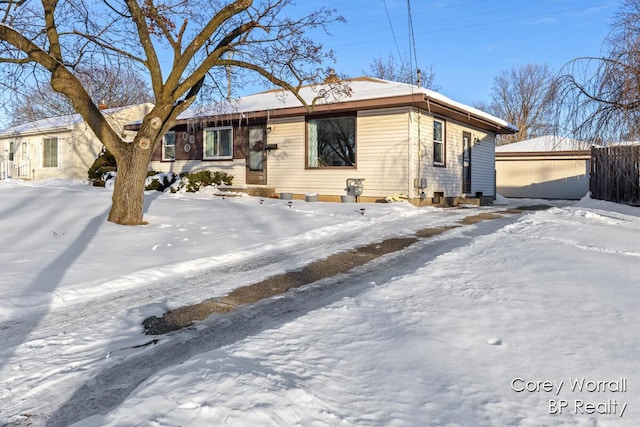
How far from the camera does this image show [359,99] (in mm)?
12508

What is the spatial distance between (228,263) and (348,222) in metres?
3.60

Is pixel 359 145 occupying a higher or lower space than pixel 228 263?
higher

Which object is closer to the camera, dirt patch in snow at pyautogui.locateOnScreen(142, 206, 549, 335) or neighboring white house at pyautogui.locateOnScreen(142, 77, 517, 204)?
dirt patch in snow at pyautogui.locateOnScreen(142, 206, 549, 335)

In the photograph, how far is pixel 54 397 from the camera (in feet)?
8.36

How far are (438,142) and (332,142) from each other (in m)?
3.41

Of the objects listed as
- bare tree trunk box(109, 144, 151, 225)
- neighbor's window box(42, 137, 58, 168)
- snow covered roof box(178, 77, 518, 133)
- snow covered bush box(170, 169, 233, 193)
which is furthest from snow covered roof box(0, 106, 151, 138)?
bare tree trunk box(109, 144, 151, 225)

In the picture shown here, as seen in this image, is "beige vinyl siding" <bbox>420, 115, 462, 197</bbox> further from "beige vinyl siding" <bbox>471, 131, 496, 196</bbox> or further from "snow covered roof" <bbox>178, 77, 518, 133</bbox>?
"beige vinyl siding" <bbox>471, 131, 496, 196</bbox>

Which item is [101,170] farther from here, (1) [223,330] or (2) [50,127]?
(1) [223,330]

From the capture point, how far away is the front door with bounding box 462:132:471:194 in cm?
1595

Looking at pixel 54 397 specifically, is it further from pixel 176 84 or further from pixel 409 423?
pixel 176 84

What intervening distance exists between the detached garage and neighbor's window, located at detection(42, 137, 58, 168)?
23453 mm

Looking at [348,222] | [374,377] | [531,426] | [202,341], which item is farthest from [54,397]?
[348,222]

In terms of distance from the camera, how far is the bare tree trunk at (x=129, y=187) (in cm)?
823

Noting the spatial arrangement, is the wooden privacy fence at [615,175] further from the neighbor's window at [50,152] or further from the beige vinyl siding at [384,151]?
the neighbor's window at [50,152]
